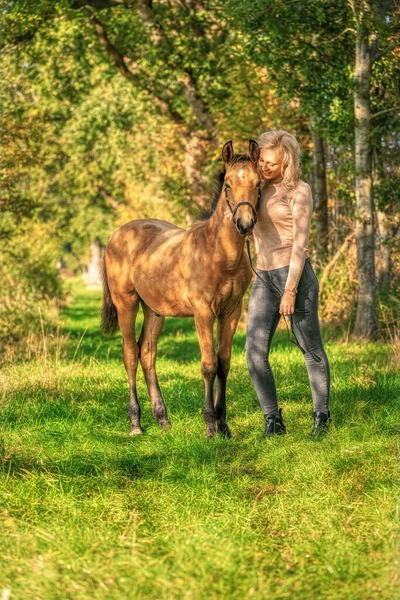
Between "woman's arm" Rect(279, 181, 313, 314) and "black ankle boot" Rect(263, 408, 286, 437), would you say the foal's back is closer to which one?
"woman's arm" Rect(279, 181, 313, 314)

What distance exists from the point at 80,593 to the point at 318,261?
11.8 metres

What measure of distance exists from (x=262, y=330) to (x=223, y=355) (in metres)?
0.58

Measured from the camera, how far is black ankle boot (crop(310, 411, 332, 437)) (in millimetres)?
6723

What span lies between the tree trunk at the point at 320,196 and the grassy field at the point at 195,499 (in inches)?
274

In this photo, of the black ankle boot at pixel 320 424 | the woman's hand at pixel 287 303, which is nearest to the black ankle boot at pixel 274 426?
the black ankle boot at pixel 320 424

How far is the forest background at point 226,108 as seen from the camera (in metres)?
12.2

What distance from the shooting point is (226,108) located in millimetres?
16953

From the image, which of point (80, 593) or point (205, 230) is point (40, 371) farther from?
point (80, 593)

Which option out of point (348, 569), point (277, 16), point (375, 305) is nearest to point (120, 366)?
point (375, 305)

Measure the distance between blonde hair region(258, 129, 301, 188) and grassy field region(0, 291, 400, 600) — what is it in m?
2.05

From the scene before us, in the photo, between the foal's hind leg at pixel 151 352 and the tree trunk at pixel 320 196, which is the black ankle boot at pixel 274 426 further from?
the tree trunk at pixel 320 196

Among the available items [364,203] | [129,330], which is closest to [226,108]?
[364,203]

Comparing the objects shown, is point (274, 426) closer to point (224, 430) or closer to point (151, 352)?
point (224, 430)

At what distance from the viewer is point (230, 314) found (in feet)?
23.2
